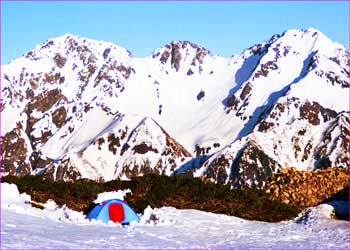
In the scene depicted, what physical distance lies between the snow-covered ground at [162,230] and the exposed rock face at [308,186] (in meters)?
7.34

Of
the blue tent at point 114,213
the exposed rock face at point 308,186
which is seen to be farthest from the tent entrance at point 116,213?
the exposed rock face at point 308,186

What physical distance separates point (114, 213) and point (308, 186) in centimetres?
1815

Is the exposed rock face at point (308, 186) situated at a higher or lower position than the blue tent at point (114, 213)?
higher

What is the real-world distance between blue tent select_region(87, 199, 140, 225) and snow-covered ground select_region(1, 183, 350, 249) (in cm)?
52

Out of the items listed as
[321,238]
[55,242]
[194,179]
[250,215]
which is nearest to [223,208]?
[250,215]

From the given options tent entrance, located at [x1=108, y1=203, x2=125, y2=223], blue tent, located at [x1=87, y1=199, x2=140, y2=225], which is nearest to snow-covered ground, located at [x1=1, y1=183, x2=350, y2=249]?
blue tent, located at [x1=87, y1=199, x2=140, y2=225]

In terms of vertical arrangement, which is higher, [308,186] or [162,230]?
[308,186]

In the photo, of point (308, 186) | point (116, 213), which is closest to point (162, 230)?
point (116, 213)

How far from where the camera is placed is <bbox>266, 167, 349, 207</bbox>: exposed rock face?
45656mm

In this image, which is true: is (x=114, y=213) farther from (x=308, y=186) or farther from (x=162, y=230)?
(x=308, y=186)

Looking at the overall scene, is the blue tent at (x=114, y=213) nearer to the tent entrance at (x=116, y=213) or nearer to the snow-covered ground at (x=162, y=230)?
the tent entrance at (x=116, y=213)

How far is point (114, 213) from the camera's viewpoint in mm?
33156

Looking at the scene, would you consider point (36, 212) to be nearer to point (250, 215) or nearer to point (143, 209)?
point (143, 209)

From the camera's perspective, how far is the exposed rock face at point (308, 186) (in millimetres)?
45656
